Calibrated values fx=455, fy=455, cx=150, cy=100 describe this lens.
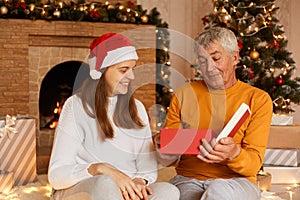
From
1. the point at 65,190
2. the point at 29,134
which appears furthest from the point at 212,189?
the point at 29,134

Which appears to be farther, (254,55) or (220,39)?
(254,55)

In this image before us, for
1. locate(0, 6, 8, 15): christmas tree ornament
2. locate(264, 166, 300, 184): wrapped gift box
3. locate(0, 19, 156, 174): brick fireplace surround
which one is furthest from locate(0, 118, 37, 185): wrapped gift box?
locate(264, 166, 300, 184): wrapped gift box

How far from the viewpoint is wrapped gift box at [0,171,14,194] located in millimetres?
2621

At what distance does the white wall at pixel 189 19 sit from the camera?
4.93 metres

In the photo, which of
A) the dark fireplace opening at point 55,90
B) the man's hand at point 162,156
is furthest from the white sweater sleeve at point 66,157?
the dark fireplace opening at point 55,90

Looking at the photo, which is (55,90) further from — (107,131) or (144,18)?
(107,131)

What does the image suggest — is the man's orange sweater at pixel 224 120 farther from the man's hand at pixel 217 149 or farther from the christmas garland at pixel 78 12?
the christmas garland at pixel 78 12

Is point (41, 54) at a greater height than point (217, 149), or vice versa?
point (217, 149)

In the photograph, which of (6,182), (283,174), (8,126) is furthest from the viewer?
(283,174)

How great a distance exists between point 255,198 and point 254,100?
1.27 feet

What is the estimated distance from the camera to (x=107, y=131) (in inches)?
66.9

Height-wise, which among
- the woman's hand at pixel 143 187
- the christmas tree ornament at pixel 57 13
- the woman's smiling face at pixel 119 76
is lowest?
the woman's hand at pixel 143 187

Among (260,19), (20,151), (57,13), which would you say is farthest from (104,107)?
(57,13)

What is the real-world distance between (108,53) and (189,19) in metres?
3.54
